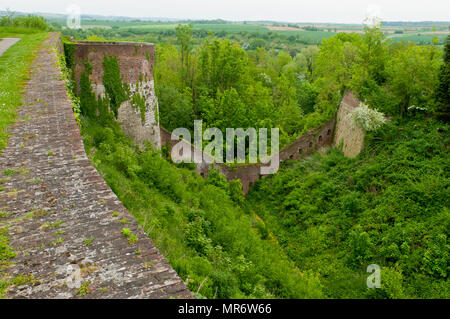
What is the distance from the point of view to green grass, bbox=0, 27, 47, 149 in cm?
751

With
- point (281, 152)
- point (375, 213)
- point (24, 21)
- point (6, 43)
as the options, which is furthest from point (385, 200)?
point (24, 21)

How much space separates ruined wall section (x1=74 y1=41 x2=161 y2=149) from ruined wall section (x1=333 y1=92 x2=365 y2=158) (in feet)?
39.2

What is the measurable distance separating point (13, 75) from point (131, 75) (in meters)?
5.48

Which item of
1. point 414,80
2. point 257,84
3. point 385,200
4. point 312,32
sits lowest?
point 385,200

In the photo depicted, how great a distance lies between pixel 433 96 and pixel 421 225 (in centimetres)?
827

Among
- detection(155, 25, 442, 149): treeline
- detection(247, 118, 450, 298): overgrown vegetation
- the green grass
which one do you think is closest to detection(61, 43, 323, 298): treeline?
detection(247, 118, 450, 298): overgrown vegetation

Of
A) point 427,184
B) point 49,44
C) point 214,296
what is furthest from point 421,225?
point 49,44

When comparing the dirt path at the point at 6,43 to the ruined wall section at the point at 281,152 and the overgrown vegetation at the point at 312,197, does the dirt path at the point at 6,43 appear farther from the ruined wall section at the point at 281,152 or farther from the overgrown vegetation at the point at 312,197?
the ruined wall section at the point at 281,152

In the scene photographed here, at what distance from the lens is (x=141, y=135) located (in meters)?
16.3

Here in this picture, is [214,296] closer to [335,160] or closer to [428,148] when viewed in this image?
[428,148]

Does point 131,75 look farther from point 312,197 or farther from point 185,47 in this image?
point 185,47

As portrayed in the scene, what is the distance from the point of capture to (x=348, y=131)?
2178 cm

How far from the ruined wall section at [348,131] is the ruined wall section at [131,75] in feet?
39.2

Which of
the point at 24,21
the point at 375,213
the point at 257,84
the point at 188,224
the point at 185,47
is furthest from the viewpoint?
the point at 257,84
